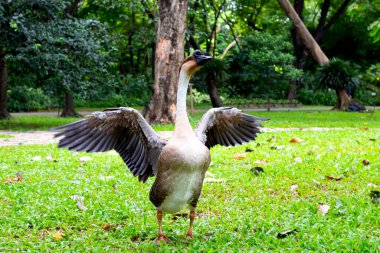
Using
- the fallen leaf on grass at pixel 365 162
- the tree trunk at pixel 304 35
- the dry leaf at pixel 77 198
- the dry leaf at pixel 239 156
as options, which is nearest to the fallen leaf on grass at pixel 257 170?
the dry leaf at pixel 239 156

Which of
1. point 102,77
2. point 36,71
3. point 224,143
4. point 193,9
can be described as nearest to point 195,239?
point 224,143

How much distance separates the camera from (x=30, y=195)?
5.51 m

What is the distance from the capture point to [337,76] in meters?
22.8

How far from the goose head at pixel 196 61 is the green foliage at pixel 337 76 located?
19748mm

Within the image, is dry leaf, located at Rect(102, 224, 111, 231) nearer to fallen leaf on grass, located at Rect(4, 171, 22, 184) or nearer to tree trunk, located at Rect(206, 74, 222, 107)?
fallen leaf on grass, located at Rect(4, 171, 22, 184)

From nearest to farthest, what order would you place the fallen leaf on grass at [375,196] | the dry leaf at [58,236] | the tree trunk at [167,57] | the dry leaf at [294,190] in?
1. the dry leaf at [58,236]
2. the fallen leaf on grass at [375,196]
3. the dry leaf at [294,190]
4. the tree trunk at [167,57]

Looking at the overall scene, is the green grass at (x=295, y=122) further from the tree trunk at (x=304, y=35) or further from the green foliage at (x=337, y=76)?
the green foliage at (x=337, y=76)

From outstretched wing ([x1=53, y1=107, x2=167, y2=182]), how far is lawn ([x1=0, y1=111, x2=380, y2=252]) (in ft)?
2.03

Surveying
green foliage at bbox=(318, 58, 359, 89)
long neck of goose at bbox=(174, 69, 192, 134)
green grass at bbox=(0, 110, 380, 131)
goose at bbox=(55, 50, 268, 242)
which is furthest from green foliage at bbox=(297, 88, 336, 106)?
long neck of goose at bbox=(174, 69, 192, 134)

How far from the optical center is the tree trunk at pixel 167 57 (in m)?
14.4

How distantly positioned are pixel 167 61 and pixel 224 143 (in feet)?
33.7

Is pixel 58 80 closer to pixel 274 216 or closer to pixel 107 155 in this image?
pixel 107 155

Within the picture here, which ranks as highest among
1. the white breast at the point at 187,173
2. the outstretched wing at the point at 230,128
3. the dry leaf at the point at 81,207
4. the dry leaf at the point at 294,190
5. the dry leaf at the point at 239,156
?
the outstretched wing at the point at 230,128

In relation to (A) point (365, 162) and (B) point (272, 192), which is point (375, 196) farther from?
(A) point (365, 162)
